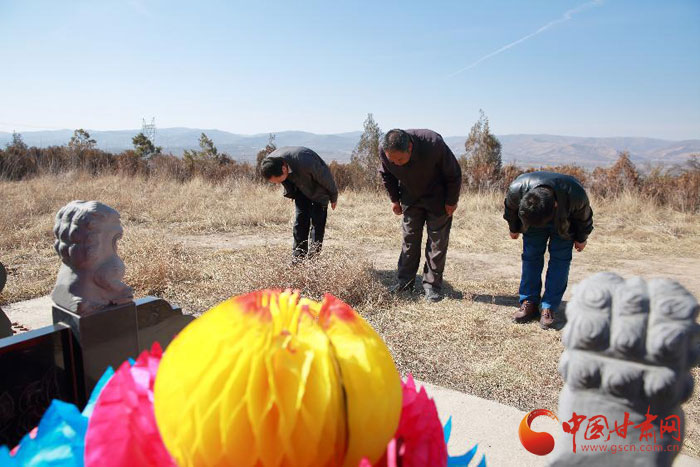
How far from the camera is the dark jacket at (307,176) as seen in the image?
507cm

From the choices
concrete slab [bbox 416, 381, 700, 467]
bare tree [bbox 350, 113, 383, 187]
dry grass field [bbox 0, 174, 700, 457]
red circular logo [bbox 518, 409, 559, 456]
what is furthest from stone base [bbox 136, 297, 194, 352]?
bare tree [bbox 350, 113, 383, 187]

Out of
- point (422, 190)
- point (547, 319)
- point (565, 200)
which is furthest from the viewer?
point (422, 190)

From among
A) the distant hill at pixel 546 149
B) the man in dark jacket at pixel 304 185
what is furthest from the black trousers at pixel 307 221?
the distant hill at pixel 546 149

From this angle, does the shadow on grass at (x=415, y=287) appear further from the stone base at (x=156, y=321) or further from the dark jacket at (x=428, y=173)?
the stone base at (x=156, y=321)

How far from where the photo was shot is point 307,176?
510 centimetres

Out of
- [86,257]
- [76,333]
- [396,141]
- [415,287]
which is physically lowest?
[415,287]

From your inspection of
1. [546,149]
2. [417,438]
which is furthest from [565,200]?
[546,149]

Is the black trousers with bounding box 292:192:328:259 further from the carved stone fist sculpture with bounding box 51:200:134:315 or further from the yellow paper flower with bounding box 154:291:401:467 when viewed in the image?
the yellow paper flower with bounding box 154:291:401:467

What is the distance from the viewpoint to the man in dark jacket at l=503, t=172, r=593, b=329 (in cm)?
358

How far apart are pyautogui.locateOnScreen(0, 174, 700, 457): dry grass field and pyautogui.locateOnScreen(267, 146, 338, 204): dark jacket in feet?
2.25

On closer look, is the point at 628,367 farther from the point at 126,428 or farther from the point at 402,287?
the point at 402,287

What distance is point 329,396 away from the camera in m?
0.55

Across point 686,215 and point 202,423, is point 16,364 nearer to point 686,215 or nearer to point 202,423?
point 202,423

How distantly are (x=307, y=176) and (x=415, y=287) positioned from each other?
168 cm
